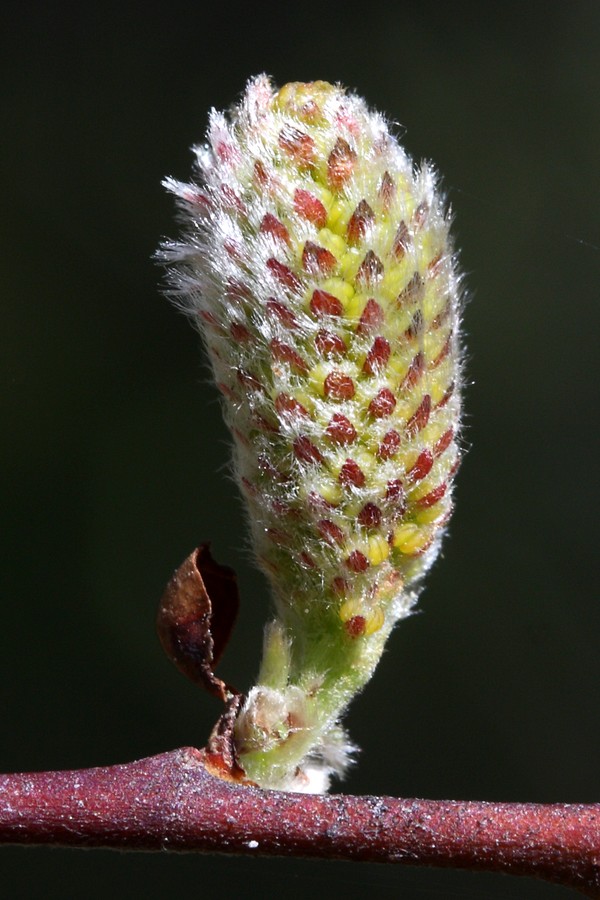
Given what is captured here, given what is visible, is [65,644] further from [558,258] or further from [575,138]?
[575,138]

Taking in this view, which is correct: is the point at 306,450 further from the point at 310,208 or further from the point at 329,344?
the point at 310,208

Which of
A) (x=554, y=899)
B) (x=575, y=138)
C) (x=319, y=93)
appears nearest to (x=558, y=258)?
(x=575, y=138)

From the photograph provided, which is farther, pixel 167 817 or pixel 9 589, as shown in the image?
pixel 9 589

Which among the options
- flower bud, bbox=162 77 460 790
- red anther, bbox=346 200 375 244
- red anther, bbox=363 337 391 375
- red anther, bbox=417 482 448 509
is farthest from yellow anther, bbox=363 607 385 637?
red anther, bbox=346 200 375 244

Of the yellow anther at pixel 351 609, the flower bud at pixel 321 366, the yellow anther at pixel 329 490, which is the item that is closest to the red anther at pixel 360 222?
the flower bud at pixel 321 366

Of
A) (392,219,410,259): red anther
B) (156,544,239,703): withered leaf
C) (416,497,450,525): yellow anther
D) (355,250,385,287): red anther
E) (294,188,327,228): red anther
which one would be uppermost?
(392,219,410,259): red anther

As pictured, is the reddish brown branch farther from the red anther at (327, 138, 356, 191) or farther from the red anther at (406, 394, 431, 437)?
the red anther at (327, 138, 356, 191)
